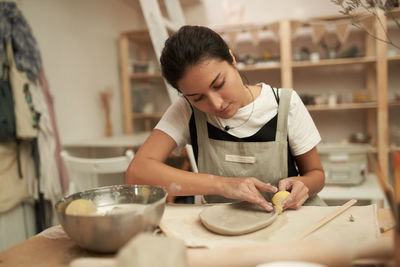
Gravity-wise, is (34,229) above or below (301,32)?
below

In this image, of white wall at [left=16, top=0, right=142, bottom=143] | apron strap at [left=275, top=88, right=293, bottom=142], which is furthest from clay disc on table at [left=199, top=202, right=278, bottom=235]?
white wall at [left=16, top=0, right=142, bottom=143]

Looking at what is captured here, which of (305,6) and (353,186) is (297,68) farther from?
(353,186)

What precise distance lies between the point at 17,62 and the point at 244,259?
2.18m

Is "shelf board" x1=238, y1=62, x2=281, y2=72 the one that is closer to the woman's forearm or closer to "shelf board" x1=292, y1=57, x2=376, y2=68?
"shelf board" x1=292, y1=57, x2=376, y2=68

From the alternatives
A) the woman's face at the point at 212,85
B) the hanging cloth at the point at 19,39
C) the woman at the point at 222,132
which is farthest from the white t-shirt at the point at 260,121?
the hanging cloth at the point at 19,39

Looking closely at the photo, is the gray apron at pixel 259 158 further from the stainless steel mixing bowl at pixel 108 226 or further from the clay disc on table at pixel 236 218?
the stainless steel mixing bowl at pixel 108 226

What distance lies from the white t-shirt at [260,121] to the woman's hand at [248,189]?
29 centimetres

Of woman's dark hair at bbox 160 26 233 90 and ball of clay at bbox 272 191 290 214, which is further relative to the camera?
woman's dark hair at bbox 160 26 233 90

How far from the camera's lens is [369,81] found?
3.25 meters

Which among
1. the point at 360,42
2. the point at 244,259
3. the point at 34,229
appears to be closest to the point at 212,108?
the point at 244,259

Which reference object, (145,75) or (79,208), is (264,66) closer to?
(145,75)

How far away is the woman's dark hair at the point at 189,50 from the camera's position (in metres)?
0.98

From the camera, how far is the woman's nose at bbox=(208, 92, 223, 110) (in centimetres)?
98

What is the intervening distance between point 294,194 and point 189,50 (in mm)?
513
